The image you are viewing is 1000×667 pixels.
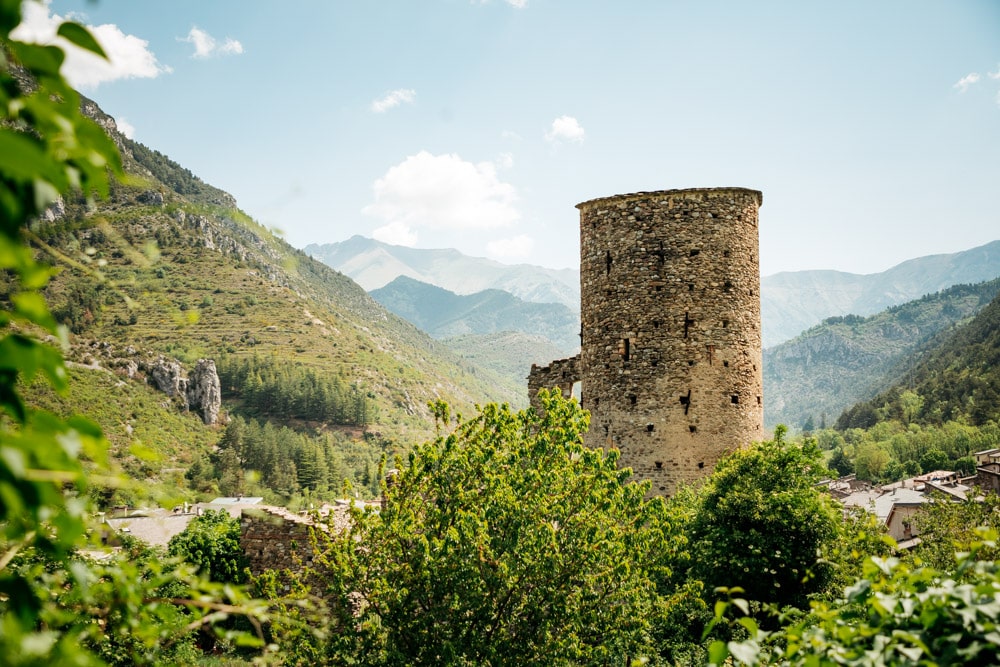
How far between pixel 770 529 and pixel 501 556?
4.75 m

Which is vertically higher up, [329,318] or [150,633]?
[329,318]

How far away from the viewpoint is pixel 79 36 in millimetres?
1736

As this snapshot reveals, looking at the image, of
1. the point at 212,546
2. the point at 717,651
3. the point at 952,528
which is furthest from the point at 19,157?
the point at 212,546

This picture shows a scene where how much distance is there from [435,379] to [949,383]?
82222mm

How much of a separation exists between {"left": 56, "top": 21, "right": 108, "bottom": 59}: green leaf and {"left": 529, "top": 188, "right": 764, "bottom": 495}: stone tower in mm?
11017

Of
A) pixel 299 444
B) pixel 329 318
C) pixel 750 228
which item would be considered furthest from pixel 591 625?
pixel 329 318

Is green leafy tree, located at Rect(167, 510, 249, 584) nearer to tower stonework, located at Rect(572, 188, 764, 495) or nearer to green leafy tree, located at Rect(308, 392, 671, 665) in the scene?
green leafy tree, located at Rect(308, 392, 671, 665)

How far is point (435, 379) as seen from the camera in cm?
13000

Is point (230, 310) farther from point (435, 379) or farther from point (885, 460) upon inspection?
point (885, 460)

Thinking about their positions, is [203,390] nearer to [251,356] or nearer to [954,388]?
[251,356]

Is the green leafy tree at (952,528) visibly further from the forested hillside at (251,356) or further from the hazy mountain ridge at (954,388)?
the hazy mountain ridge at (954,388)

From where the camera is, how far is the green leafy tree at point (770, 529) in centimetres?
987

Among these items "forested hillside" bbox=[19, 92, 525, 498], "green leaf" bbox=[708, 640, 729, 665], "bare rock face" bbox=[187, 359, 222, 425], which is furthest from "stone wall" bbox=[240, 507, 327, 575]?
"bare rock face" bbox=[187, 359, 222, 425]

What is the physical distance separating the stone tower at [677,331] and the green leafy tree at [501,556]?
3833 mm
